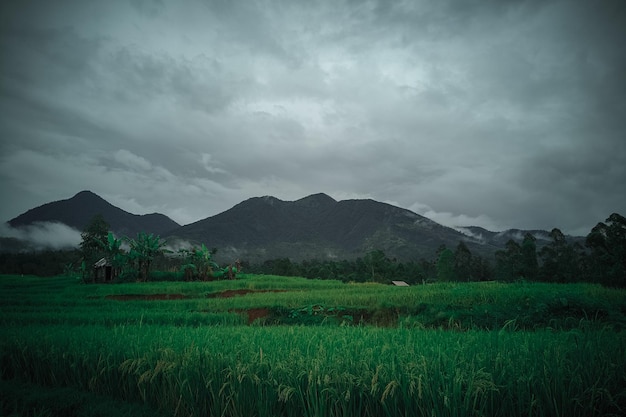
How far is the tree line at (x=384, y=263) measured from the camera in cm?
2841

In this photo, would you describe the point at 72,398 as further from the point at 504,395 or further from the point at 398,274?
the point at 398,274

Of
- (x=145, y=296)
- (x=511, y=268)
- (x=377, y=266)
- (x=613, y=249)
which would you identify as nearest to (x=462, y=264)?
(x=511, y=268)

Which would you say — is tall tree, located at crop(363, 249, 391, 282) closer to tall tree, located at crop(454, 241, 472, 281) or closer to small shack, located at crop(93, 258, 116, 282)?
tall tree, located at crop(454, 241, 472, 281)

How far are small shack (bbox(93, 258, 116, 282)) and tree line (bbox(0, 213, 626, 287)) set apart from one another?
0.28 meters

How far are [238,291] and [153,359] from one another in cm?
1706

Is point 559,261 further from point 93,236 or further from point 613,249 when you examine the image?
point 93,236

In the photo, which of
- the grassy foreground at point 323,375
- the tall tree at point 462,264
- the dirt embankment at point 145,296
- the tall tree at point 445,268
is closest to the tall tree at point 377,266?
the tall tree at point 445,268

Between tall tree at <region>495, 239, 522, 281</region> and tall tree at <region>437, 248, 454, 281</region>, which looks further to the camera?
tall tree at <region>437, 248, 454, 281</region>

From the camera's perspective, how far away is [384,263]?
180ft

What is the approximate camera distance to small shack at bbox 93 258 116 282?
31.6 meters

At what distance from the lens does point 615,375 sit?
8.35 feet

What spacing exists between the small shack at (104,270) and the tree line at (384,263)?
28cm

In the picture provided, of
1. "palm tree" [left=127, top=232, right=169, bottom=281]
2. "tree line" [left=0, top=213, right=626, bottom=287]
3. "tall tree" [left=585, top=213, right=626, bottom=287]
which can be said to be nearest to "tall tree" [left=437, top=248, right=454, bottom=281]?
"tree line" [left=0, top=213, right=626, bottom=287]

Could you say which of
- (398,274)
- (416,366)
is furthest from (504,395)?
(398,274)
